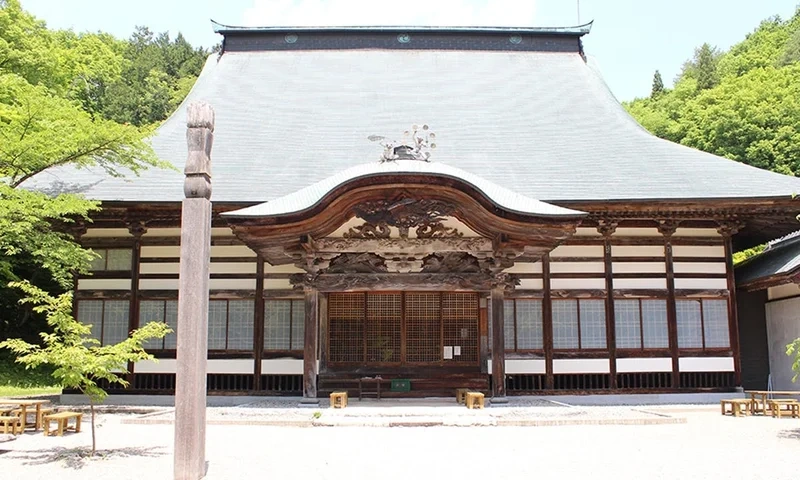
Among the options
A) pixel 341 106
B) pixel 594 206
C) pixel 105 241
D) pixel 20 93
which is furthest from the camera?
pixel 341 106

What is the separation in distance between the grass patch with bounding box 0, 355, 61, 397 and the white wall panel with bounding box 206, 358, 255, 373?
5.92 meters

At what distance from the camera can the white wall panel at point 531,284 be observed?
14.8m

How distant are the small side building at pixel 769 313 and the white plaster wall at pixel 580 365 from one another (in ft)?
12.7

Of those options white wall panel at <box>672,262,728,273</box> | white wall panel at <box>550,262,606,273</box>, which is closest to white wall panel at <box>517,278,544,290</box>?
white wall panel at <box>550,262,606,273</box>

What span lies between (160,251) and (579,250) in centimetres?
898

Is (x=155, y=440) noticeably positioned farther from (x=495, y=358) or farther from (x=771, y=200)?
(x=771, y=200)

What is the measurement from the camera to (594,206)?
14062 millimetres

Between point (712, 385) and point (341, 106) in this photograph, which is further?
point (341, 106)

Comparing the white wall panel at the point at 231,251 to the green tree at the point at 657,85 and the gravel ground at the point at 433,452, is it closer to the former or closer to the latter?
the gravel ground at the point at 433,452

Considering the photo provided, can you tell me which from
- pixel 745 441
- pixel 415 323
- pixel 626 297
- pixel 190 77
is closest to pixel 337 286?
pixel 415 323

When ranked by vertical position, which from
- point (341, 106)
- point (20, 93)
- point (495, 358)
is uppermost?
point (341, 106)

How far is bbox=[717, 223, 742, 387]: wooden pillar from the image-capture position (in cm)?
1476

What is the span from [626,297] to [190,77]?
37.8 metres

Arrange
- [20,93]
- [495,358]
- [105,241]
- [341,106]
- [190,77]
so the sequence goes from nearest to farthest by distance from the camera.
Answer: [20,93] → [495,358] → [105,241] → [341,106] → [190,77]
